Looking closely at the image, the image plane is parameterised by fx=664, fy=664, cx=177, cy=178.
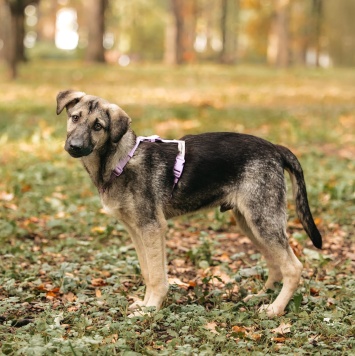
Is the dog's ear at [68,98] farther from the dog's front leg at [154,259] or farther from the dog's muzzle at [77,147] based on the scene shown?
the dog's front leg at [154,259]

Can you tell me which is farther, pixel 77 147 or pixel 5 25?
pixel 5 25

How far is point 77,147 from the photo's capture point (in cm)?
496

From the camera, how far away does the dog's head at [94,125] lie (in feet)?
16.5

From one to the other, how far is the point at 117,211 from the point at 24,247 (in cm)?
208

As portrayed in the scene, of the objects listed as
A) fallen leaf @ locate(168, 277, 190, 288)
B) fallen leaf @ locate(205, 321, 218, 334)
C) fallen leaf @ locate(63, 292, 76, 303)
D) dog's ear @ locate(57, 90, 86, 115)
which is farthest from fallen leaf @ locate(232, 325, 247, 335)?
dog's ear @ locate(57, 90, 86, 115)

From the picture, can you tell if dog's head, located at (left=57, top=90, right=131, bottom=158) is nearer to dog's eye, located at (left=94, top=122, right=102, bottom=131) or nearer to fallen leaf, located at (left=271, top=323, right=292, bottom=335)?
dog's eye, located at (left=94, top=122, right=102, bottom=131)

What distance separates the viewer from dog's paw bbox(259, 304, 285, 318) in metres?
5.33

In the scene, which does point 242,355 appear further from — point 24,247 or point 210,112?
point 210,112

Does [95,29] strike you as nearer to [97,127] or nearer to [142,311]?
[97,127]

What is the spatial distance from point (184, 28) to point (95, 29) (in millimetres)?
21609

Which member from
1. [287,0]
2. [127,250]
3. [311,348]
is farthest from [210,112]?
[287,0]

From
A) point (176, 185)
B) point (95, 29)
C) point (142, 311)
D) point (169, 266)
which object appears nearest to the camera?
point (142, 311)

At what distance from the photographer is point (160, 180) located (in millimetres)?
5398

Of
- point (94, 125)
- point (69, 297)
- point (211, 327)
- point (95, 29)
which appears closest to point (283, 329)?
point (211, 327)
